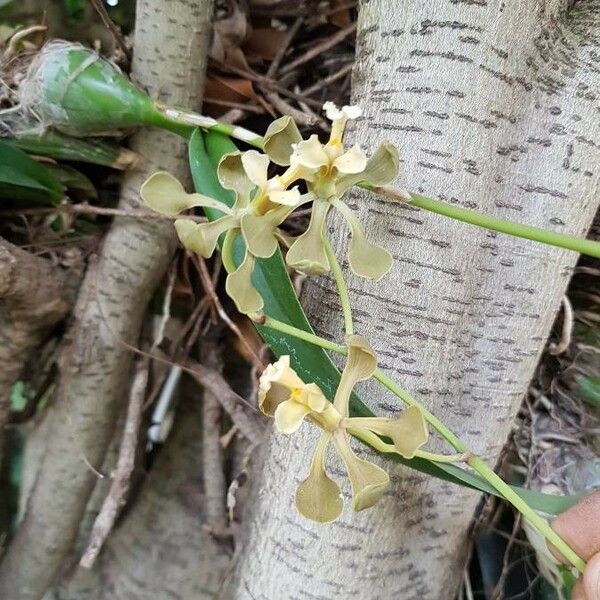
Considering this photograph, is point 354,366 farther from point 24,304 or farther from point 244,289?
point 24,304

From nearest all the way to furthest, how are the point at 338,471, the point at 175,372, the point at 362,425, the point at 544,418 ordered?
the point at 362,425 → the point at 338,471 → the point at 544,418 → the point at 175,372

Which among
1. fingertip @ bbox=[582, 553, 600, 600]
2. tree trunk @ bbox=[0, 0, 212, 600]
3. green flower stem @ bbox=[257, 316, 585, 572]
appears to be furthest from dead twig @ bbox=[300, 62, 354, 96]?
fingertip @ bbox=[582, 553, 600, 600]

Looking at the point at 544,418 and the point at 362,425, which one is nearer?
the point at 362,425

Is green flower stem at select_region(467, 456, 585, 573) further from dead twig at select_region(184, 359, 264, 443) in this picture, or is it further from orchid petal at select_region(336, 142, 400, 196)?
dead twig at select_region(184, 359, 264, 443)

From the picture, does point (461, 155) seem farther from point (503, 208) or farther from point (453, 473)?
point (453, 473)

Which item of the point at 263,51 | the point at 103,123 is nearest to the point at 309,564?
the point at 103,123

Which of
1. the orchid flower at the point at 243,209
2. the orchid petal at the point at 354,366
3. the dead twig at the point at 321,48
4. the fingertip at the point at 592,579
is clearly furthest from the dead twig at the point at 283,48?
the fingertip at the point at 592,579

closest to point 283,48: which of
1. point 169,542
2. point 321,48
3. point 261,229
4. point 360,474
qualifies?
point 321,48
